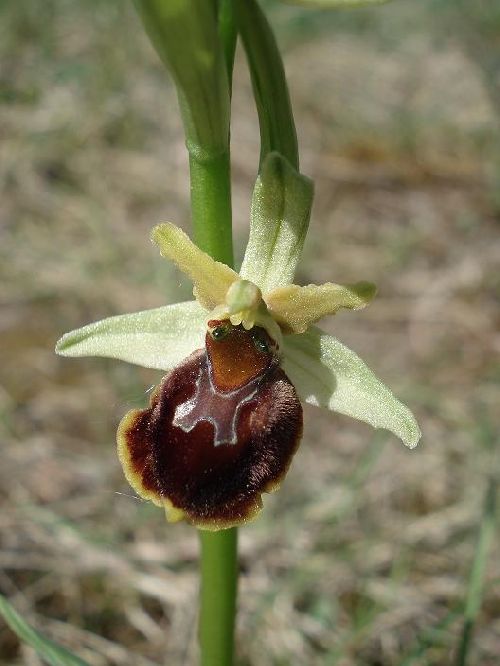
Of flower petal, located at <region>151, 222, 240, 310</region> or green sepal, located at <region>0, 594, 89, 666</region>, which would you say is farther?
green sepal, located at <region>0, 594, 89, 666</region>

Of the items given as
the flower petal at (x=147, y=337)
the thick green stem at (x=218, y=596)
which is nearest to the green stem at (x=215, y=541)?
the thick green stem at (x=218, y=596)

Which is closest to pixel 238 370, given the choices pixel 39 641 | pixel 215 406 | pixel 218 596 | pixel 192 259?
pixel 215 406

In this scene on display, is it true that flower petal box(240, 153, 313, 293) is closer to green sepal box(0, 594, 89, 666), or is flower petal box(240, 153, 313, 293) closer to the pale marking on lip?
the pale marking on lip

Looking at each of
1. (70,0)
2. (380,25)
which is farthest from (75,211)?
(380,25)

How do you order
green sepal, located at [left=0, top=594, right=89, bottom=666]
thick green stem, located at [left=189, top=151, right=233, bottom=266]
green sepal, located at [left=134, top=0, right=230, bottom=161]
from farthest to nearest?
green sepal, located at [left=0, top=594, right=89, bottom=666] < thick green stem, located at [left=189, top=151, right=233, bottom=266] < green sepal, located at [left=134, top=0, right=230, bottom=161]

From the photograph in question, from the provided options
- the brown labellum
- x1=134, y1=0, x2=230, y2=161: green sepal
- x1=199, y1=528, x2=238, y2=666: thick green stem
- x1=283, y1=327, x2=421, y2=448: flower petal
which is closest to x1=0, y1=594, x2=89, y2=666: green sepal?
x1=199, y1=528, x2=238, y2=666: thick green stem

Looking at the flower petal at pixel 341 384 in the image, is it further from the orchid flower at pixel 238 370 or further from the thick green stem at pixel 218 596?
the thick green stem at pixel 218 596

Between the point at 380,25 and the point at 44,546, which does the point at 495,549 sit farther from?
the point at 380,25

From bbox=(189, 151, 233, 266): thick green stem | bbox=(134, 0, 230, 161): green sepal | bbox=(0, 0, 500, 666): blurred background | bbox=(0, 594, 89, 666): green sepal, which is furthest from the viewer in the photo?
bbox=(0, 0, 500, 666): blurred background
